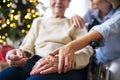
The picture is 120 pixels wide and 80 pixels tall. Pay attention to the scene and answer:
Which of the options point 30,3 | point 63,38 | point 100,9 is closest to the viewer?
point 63,38

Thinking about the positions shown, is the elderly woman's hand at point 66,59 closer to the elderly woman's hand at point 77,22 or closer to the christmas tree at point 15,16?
the elderly woman's hand at point 77,22

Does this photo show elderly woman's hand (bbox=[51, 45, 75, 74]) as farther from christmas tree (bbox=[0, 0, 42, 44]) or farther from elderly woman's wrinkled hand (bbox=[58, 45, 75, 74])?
christmas tree (bbox=[0, 0, 42, 44])

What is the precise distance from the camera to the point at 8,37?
296 centimetres

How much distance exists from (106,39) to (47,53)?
1.20ft

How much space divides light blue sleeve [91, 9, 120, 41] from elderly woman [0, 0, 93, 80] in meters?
0.12

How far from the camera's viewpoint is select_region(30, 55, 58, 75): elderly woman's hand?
1.25 m

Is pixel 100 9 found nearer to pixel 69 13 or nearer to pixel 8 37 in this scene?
pixel 69 13

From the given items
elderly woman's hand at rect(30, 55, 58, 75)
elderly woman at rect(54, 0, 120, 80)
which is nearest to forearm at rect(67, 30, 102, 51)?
elderly woman at rect(54, 0, 120, 80)

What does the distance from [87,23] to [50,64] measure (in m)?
0.64

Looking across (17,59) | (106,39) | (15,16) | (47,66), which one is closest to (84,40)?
(106,39)

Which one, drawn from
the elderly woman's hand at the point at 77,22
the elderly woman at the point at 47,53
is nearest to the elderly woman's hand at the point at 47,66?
the elderly woman at the point at 47,53

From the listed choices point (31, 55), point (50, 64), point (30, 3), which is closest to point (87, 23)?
point (31, 55)

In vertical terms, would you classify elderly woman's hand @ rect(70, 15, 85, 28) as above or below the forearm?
above

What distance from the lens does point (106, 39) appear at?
144cm
